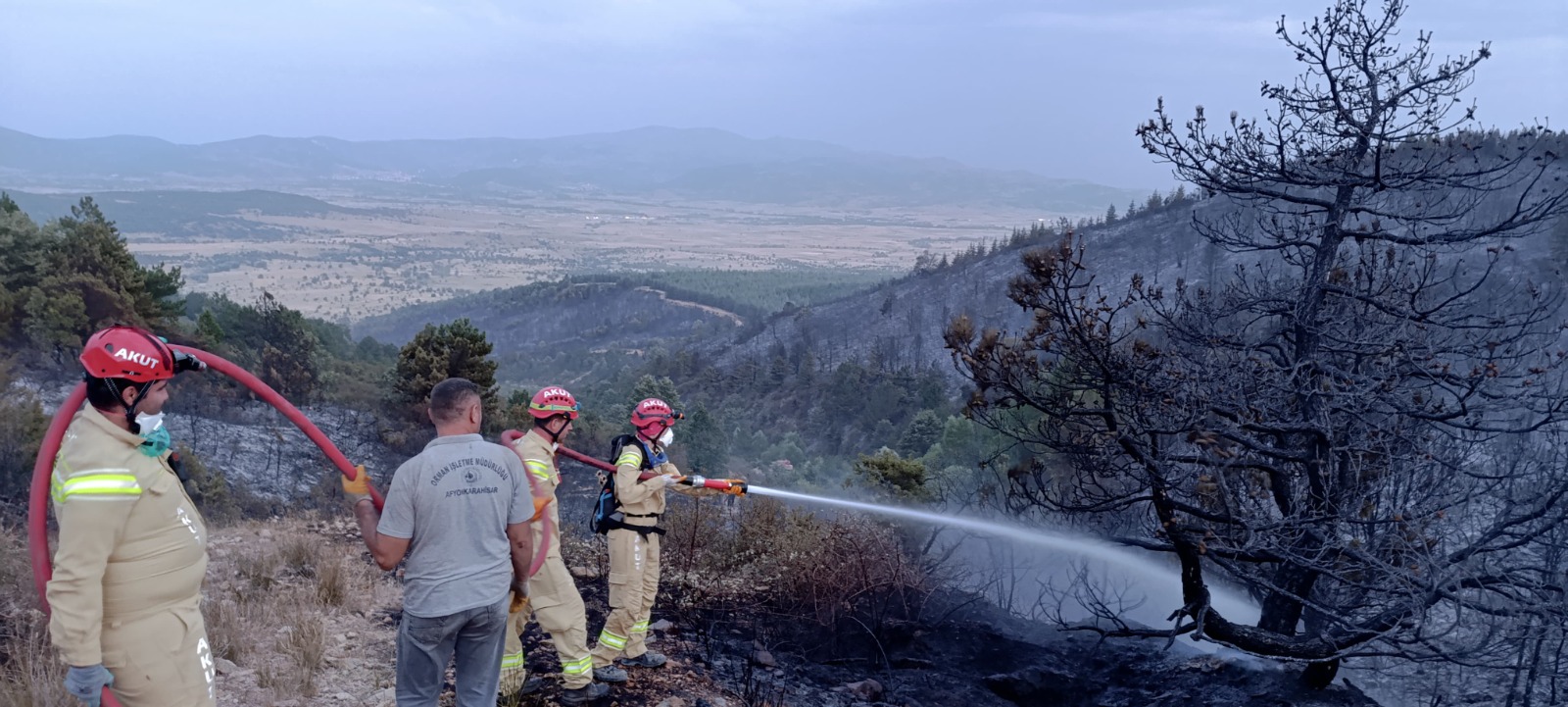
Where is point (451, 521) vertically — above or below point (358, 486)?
below

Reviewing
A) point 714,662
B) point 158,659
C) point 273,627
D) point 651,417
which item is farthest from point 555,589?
point 158,659

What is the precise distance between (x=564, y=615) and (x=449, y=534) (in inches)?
70.1

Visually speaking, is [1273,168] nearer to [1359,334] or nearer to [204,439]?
[1359,334]

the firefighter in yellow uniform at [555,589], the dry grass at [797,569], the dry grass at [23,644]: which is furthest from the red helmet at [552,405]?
the dry grass at [797,569]

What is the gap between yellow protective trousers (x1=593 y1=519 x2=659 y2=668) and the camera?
20.3 feet

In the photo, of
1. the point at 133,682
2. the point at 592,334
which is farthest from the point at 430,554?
the point at 592,334

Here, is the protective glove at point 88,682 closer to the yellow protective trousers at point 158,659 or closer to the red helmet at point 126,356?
the yellow protective trousers at point 158,659

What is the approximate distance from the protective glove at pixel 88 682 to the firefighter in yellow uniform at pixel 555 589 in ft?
7.86

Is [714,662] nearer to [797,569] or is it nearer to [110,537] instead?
[797,569]

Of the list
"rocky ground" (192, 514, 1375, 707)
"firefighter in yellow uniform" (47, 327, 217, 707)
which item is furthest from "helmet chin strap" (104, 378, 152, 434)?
"rocky ground" (192, 514, 1375, 707)

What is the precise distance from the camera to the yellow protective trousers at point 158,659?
3211mm

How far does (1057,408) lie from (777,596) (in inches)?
127

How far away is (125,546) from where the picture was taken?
10.4 ft

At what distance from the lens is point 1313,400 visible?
647 cm
